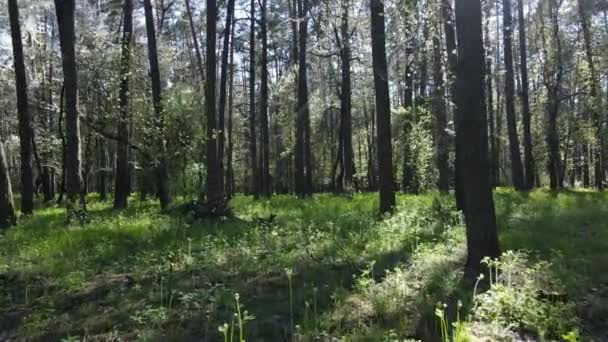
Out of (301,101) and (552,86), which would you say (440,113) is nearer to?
(301,101)

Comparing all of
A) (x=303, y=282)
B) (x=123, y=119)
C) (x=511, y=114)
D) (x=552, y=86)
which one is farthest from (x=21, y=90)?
(x=552, y=86)

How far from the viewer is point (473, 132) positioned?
6.33 meters

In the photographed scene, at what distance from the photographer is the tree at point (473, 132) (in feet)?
20.4

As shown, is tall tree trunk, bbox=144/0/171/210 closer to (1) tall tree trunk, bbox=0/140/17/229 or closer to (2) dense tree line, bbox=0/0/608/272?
(2) dense tree line, bbox=0/0/608/272

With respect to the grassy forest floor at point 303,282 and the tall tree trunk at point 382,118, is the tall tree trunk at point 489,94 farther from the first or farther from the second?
the grassy forest floor at point 303,282

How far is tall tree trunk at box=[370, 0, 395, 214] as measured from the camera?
1109cm

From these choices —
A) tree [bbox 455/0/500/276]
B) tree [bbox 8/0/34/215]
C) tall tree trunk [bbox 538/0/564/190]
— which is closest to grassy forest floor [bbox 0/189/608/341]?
tree [bbox 455/0/500/276]

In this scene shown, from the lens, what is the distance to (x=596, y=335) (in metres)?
4.44

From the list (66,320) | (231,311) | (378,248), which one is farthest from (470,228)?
(66,320)

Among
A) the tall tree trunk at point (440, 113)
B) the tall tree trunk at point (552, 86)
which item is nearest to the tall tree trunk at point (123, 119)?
the tall tree trunk at point (440, 113)

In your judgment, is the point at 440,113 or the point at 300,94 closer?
the point at 440,113

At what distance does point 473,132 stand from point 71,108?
9.35 meters

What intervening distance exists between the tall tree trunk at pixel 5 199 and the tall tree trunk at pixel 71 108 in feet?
4.69

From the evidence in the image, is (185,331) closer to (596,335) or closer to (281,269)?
(281,269)
